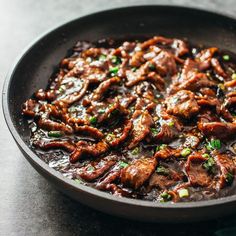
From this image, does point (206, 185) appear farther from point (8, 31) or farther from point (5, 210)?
point (8, 31)

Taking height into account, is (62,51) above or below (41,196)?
above

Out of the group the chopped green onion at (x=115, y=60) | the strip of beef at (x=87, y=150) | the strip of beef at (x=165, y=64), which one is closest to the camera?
the strip of beef at (x=87, y=150)

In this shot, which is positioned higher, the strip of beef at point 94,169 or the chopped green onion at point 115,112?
the chopped green onion at point 115,112

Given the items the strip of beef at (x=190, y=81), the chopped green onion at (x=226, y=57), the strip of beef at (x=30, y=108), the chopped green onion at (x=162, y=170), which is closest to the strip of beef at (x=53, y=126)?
the strip of beef at (x=30, y=108)

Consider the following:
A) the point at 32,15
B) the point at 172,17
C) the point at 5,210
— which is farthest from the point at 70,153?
the point at 32,15

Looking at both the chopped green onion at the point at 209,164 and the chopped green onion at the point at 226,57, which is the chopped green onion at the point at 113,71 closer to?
the chopped green onion at the point at 226,57

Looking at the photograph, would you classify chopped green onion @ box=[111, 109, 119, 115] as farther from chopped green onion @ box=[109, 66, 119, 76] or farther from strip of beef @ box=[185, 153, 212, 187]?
strip of beef @ box=[185, 153, 212, 187]

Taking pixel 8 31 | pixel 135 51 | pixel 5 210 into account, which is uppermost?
pixel 135 51
